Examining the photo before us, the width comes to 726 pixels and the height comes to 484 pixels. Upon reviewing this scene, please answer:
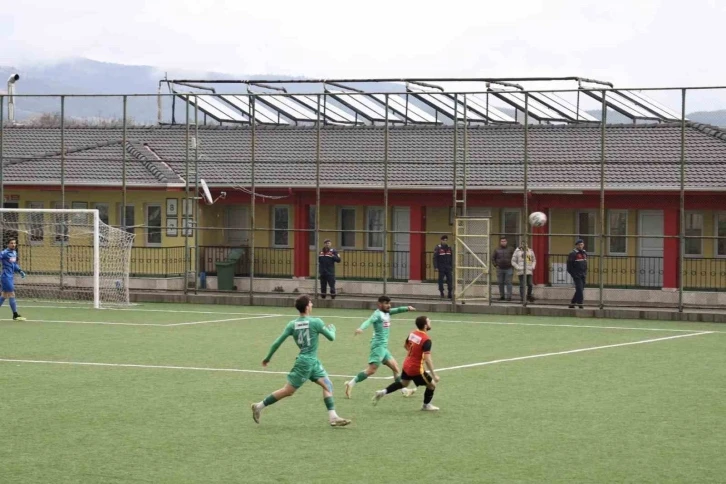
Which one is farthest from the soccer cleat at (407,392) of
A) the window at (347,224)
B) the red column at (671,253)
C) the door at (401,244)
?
the window at (347,224)

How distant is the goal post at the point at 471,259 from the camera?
3228 cm

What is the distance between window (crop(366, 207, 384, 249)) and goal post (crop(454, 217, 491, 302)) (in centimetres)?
731

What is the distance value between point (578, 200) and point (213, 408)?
76.5 feet

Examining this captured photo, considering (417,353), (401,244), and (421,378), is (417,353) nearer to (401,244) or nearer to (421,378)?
(421,378)

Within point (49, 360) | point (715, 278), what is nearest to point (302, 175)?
point (715, 278)

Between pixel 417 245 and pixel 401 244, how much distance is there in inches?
42.3

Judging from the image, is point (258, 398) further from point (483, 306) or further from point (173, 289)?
point (173, 289)

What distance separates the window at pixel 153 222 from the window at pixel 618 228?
14.2m

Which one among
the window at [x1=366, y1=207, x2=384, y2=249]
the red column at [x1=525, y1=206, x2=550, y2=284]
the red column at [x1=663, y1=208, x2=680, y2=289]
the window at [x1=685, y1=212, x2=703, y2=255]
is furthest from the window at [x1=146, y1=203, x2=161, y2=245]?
the window at [x1=685, y1=212, x2=703, y2=255]

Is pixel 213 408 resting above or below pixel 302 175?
below

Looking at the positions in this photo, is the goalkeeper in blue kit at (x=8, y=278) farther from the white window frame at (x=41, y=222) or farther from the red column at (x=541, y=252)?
the red column at (x=541, y=252)

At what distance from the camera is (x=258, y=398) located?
55.6 feet

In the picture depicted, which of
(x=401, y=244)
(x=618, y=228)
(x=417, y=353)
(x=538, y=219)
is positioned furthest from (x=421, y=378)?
(x=401, y=244)

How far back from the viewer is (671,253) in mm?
35844
